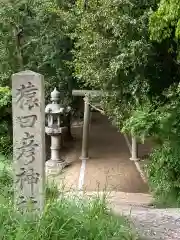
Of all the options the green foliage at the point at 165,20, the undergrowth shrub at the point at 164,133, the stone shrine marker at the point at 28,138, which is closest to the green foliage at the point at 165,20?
the green foliage at the point at 165,20

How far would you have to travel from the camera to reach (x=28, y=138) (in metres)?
4.75

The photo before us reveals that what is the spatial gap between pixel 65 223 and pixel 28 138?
3.30ft

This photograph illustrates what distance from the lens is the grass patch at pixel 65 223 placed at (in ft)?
13.5

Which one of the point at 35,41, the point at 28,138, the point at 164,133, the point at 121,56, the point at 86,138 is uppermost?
the point at 35,41

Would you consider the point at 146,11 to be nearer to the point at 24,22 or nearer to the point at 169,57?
the point at 169,57

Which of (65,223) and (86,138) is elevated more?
(86,138)

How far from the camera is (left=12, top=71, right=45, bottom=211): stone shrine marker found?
15.5 ft

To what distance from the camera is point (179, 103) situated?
9.50 metres

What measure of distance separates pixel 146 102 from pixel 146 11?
1.92m

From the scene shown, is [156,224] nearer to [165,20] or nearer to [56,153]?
[165,20]

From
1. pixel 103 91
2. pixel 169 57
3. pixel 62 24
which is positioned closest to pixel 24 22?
pixel 62 24

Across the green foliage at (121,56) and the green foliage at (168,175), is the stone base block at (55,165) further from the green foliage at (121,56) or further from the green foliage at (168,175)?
the green foliage at (168,175)

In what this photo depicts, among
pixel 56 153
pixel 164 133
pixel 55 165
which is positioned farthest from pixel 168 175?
pixel 56 153

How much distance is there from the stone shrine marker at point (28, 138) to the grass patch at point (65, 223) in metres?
0.18
